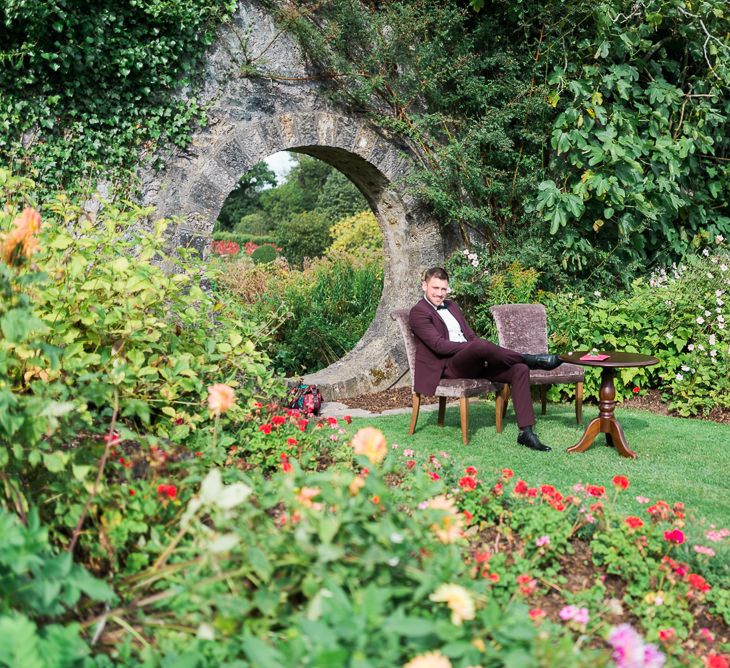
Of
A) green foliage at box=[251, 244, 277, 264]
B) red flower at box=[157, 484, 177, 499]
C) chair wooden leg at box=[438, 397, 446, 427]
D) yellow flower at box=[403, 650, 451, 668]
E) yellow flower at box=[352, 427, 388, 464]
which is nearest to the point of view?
yellow flower at box=[403, 650, 451, 668]

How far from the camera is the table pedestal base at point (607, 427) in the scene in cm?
452

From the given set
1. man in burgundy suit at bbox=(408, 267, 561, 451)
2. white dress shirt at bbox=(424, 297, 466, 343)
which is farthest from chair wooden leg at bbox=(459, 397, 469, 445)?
white dress shirt at bbox=(424, 297, 466, 343)

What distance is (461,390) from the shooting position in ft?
15.7

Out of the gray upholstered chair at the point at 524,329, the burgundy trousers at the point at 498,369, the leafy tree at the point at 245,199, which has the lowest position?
the burgundy trousers at the point at 498,369

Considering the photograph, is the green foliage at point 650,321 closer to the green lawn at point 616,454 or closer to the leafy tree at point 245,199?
the green lawn at point 616,454

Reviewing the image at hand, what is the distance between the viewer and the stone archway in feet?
17.7

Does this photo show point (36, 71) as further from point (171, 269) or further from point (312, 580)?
point (312, 580)

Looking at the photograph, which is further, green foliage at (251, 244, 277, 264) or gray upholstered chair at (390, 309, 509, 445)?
green foliage at (251, 244, 277, 264)

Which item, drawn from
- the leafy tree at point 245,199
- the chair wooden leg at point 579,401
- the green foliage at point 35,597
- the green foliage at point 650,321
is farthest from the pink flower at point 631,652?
the leafy tree at point 245,199

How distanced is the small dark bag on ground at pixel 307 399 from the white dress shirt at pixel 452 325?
109 centimetres

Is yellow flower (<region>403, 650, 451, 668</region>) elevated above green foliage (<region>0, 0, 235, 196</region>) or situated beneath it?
situated beneath

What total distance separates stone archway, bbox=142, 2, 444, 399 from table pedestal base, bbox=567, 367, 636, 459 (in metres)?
2.27

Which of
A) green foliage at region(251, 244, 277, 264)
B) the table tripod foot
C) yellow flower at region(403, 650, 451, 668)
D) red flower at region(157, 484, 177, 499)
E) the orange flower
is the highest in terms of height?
green foliage at region(251, 244, 277, 264)

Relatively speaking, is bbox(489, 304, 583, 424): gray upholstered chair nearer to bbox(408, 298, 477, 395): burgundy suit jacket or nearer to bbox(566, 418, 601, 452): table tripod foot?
bbox(408, 298, 477, 395): burgundy suit jacket
